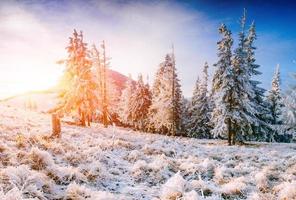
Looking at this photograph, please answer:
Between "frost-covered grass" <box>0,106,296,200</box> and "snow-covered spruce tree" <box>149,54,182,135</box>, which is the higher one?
"snow-covered spruce tree" <box>149,54,182,135</box>

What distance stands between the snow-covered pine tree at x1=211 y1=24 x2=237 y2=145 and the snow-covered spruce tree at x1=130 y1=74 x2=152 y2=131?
24.3m

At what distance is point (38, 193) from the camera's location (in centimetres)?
976

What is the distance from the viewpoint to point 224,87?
38281 mm

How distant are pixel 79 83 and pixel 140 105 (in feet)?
81.4

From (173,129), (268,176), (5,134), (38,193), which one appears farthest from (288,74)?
(173,129)

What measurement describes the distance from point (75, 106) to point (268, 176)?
89.7ft

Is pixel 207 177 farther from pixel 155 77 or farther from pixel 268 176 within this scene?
pixel 155 77

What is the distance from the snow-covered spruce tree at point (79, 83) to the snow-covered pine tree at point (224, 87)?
45.3 feet

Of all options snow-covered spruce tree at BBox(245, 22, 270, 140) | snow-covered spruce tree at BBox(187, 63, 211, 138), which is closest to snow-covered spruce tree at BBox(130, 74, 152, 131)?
snow-covered spruce tree at BBox(187, 63, 211, 138)

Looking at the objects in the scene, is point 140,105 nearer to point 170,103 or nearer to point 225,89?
point 170,103

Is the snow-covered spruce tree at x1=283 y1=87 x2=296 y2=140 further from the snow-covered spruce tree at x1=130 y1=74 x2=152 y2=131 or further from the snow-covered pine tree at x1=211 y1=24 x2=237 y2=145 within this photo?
the snow-covered spruce tree at x1=130 y1=74 x2=152 y2=131

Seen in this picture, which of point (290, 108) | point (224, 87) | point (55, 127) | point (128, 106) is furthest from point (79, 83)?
point (128, 106)

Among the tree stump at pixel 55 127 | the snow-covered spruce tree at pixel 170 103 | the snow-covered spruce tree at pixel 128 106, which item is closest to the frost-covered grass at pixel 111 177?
the tree stump at pixel 55 127

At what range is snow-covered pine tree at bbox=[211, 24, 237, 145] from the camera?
37906mm
